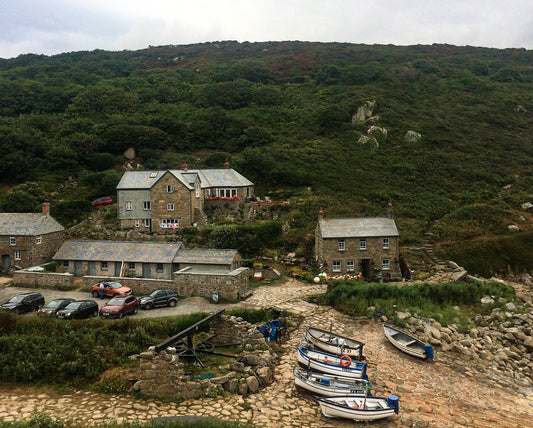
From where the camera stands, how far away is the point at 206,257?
32781 mm

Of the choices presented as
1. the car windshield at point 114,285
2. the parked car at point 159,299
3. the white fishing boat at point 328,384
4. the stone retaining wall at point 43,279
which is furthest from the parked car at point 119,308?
the white fishing boat at point 328,384

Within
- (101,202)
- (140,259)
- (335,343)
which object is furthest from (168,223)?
(335,343)

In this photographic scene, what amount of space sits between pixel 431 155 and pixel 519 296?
121 feet

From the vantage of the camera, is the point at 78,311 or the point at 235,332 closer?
the point at 235,332

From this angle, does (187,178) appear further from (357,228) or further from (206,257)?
(357,228)

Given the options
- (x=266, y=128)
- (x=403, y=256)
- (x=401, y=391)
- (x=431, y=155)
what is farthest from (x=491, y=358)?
(x=266, y=128)

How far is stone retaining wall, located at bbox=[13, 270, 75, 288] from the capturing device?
104ft

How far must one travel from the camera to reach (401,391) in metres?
17.8

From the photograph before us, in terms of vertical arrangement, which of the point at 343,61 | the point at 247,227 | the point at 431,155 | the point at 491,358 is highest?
the point at 343,61

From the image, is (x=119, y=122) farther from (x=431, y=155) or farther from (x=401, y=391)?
(x=401, y=391)

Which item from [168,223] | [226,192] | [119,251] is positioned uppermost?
Answer: [226,192]

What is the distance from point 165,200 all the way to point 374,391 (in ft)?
104

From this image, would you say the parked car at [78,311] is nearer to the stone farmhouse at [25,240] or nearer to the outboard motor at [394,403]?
the stone farmhouse at [25,240]

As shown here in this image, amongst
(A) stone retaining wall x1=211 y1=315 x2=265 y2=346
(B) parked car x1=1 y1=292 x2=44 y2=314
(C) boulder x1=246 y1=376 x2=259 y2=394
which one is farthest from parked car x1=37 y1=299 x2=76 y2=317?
(C) boulder x1=246 y1=376 x2=259 y2=394
